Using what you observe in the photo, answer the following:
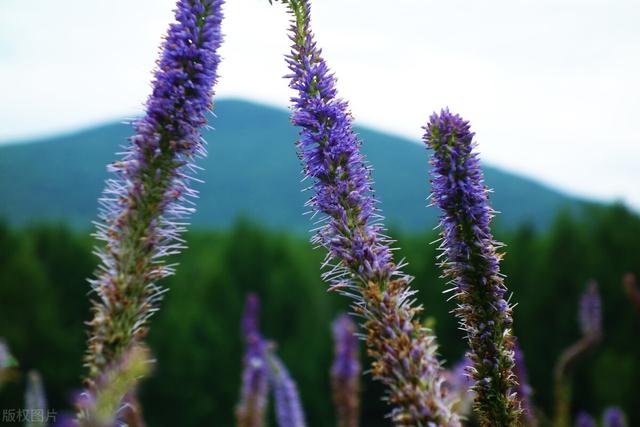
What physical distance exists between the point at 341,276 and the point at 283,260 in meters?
24.4

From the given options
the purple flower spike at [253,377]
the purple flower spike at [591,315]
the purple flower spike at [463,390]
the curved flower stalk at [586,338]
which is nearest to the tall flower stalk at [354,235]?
the purple flower spike at [463,390]

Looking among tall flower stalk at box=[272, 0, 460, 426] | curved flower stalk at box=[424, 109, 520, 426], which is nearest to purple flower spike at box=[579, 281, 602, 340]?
curved flower stalk at box=[424, 109, 520, 426]

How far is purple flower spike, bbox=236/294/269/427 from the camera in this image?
8.09m

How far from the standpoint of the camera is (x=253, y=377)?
8.80 meters

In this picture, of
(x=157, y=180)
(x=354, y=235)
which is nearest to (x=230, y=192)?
(x=157, y=180)

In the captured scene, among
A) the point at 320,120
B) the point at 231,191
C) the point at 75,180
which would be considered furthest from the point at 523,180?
the point at 320,120

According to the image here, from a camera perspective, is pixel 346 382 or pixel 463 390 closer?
pixel 463 390

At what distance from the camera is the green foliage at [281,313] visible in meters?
20.8

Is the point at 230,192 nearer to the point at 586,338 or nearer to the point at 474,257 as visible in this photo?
the point at 586,338

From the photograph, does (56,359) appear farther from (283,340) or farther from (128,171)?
(128,171)

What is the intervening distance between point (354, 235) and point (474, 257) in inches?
19.9

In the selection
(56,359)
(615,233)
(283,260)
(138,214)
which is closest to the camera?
(138,214)

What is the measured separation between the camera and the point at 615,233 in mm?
22828

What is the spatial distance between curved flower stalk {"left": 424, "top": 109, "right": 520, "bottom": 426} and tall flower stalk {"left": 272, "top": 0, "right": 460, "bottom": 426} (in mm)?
210
